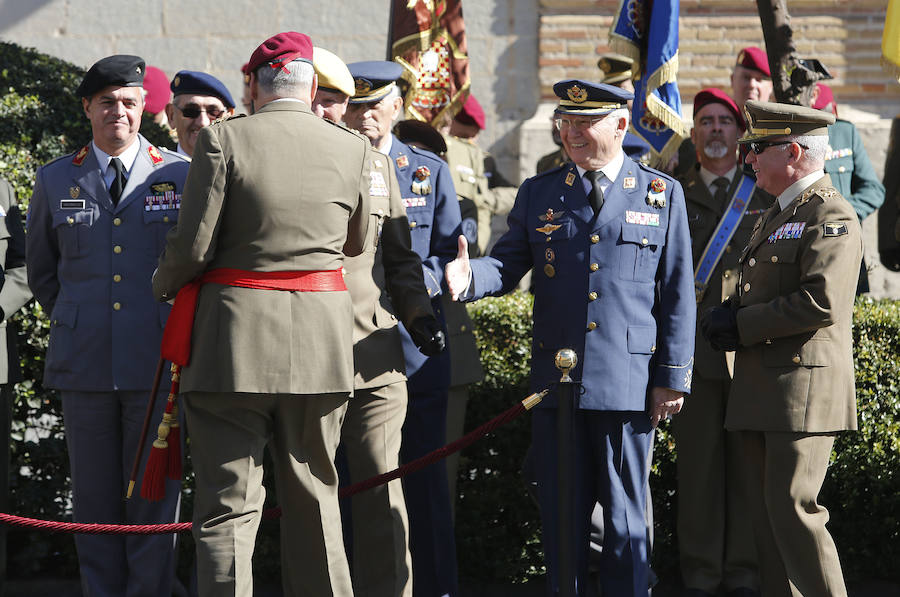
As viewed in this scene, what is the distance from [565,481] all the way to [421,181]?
1.42m

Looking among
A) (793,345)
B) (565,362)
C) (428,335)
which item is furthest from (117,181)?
(793,345)

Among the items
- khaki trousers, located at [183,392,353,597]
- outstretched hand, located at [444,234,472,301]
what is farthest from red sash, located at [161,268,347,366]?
outstretched hand, located at [444,234,472,301]

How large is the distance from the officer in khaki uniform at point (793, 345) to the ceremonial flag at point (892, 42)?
1.77 m

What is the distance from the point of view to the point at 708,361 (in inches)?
205

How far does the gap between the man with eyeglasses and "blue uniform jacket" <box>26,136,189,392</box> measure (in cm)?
73

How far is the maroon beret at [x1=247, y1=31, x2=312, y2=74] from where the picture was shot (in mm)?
Answer: 3920

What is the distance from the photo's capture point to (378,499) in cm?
450

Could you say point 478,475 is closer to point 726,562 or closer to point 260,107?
point 726,562

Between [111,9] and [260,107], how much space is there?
646 cm

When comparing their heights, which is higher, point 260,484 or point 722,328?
point 722,328

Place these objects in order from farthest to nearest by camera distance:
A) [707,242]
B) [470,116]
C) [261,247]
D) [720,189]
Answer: [470,116]
[720,189]
[707,242]
[261,247]

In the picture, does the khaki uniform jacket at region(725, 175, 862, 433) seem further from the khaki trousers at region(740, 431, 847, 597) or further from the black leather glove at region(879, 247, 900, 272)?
the black leather glove at region(879, 247, 900, 272)

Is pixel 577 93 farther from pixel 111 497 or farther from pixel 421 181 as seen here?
pixel 111 497

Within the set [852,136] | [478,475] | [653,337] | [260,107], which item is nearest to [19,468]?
[478,475]
